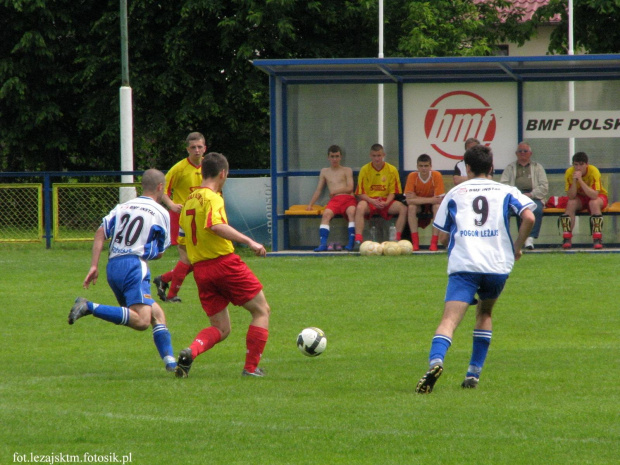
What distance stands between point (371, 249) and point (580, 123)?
13.7 feet

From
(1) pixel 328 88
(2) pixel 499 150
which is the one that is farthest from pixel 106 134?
(2) pixel 499 150

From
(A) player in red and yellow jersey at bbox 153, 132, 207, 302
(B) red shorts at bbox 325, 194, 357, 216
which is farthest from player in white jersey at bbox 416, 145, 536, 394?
(B) red shorts at bbox 325, 194, 357, 216

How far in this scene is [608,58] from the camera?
53.6ft

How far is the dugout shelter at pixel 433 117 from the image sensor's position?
17.8m

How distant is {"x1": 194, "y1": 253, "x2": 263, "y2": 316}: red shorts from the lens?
7527 mm

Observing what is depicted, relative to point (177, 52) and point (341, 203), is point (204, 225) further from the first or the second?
point (177, 52)

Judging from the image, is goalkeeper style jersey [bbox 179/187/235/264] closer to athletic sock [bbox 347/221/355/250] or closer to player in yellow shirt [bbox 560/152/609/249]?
athletic sock [bbox 347/221/355/250]

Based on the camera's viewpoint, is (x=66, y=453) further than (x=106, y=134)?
No

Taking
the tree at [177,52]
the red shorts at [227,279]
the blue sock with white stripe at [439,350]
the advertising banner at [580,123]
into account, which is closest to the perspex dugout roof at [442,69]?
the advertising banner at [580,123]

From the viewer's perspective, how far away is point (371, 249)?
55.8ft

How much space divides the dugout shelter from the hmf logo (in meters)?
0.02

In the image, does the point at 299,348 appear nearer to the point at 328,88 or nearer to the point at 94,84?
the point at 328,88

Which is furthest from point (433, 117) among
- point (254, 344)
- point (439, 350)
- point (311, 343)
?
point (439, 350)

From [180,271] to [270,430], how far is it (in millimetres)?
6360
